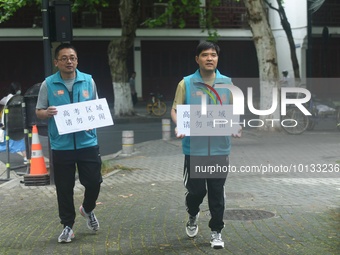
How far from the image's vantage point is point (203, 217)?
24.8ft

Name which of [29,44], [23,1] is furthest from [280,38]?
[23,1]

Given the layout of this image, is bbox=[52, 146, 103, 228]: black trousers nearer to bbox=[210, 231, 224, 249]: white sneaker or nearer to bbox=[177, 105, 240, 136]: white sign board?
bbox=[177, 105, 240, 136]: white sign board

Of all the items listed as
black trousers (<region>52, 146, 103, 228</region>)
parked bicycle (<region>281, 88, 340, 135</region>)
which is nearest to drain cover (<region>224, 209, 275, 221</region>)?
black trousers (<region>52, 146, 103, 228</region>)

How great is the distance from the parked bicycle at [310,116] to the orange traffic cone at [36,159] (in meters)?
8.03

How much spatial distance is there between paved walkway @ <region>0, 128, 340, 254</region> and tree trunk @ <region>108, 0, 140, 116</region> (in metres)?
14.0

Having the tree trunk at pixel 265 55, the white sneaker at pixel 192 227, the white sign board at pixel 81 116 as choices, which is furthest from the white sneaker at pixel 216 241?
the tree trunk at pixel 265 55

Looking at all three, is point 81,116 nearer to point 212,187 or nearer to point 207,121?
point 207,121

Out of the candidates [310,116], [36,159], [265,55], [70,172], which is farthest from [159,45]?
[70,172]

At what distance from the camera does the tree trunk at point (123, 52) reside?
2617 centimetres

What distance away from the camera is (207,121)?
627 centimetres

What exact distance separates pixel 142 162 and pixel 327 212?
18.8 feet

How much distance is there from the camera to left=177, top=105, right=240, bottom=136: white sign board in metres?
6.20

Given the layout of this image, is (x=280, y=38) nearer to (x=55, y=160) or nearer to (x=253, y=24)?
Result: (x=253, y=24)

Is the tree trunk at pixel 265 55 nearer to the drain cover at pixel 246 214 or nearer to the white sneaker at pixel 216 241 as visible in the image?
the drain cover at pixel 246 214
